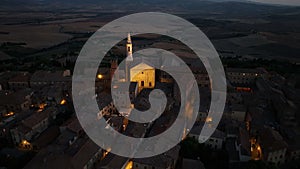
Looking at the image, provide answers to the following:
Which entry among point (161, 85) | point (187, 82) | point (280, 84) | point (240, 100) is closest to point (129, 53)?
point (161, 85)

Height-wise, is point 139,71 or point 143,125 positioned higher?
point 139,71

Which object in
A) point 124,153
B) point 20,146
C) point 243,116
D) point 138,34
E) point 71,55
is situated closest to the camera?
point 124,153

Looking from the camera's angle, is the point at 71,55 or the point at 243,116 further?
the point at 71,55

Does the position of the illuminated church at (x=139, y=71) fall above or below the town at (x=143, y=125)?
above

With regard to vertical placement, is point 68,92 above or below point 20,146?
above

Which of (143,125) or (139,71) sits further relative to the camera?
(139,71)

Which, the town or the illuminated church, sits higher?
the illuminated church

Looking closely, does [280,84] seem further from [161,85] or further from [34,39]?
[34,39]

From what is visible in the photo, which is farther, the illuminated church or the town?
the illuminated church

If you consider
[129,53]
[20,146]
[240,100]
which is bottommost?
[20,146]

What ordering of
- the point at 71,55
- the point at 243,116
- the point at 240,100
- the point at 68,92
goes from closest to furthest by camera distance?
the point at 243,116, the point at 240,100, the point at 68,92, the point at 71,55

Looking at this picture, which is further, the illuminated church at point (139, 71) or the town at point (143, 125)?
the illuminated church at point (139, 71)
